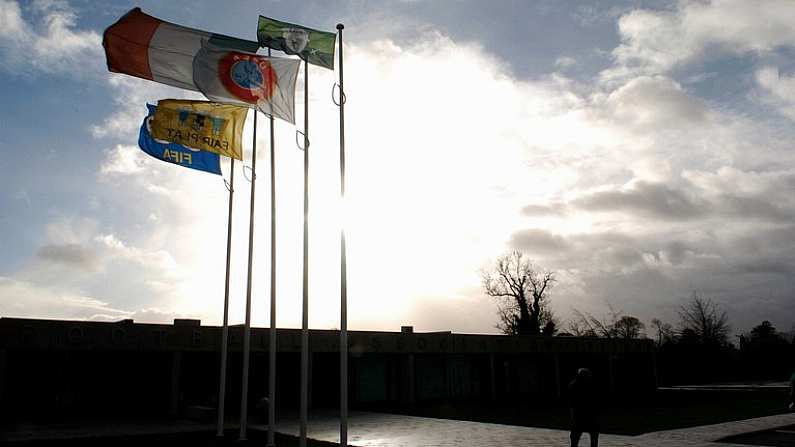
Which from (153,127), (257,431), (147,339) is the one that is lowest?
(257,431)

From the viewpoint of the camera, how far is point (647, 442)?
51.8ft

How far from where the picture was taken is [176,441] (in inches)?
720

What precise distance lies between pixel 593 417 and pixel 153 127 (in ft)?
43.5

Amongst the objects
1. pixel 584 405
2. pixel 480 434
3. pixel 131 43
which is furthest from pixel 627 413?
pixel 131 43

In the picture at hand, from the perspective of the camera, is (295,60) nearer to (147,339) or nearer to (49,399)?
(147,339)

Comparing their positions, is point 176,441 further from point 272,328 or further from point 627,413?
point 627,413

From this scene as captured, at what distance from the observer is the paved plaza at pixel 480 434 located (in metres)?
16.2

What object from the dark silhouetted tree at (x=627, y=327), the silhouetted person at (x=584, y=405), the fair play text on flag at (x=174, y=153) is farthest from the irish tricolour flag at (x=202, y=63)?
the dark silhouetted tree at (x=627, y=327)

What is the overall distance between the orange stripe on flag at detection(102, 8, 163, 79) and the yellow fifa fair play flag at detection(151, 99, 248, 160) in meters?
2.93

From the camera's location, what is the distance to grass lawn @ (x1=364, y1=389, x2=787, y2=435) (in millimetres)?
20672

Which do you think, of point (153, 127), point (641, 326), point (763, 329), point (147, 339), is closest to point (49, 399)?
point (147, 339)

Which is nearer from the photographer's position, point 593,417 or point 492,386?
point 593,417

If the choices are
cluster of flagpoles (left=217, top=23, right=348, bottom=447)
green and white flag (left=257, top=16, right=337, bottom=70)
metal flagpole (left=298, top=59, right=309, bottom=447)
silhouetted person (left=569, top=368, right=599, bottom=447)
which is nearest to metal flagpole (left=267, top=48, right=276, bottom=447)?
cluster of flagpoles (left=217, top=23, right=348, bottom=447)

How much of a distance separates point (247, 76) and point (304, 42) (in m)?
1.55
